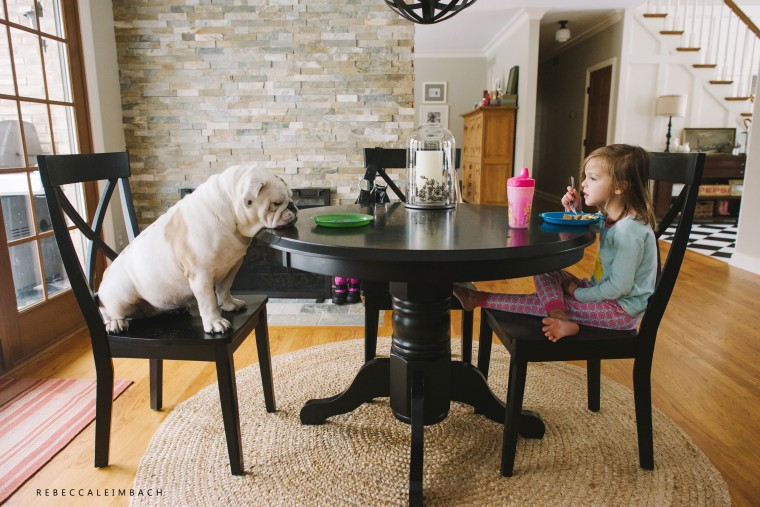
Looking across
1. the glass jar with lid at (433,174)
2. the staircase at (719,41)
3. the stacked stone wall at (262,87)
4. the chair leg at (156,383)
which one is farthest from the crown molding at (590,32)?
the chair leg at (156,383)

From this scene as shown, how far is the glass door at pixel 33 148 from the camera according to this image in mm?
2289

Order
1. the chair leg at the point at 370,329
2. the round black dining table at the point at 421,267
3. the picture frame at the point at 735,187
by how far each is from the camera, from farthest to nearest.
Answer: the picture frame at the point at 735,187, the chair leg at the point at 370,329, the round black dining table at the point at 421,267

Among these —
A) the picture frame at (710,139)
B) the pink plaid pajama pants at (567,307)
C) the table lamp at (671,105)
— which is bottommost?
the pink plaid pajama pants at (567,307)

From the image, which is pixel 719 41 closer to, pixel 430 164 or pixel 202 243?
pixel 430 164

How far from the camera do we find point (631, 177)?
1426 mm

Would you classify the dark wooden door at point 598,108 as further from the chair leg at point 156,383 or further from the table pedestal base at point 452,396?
the chair leg at point 156,383

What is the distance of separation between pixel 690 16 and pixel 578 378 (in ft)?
21.6

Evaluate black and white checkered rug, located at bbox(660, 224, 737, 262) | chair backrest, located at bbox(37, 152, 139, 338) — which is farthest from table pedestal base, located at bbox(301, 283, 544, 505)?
black and white checkered rug, located at bbox(660, 224, 737, 262)

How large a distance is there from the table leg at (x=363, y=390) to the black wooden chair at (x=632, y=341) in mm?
435

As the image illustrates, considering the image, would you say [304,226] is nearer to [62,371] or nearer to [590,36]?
[62,371]

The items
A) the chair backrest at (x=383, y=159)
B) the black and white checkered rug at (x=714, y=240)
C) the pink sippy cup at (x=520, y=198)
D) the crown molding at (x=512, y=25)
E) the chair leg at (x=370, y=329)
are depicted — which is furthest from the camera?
the crown molding at (x=512, y=25)

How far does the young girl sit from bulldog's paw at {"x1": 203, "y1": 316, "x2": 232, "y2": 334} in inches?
33.6

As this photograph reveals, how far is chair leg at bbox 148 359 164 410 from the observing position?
186 centimetres

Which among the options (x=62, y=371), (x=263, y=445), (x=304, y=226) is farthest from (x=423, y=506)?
(x=62, y=371)
